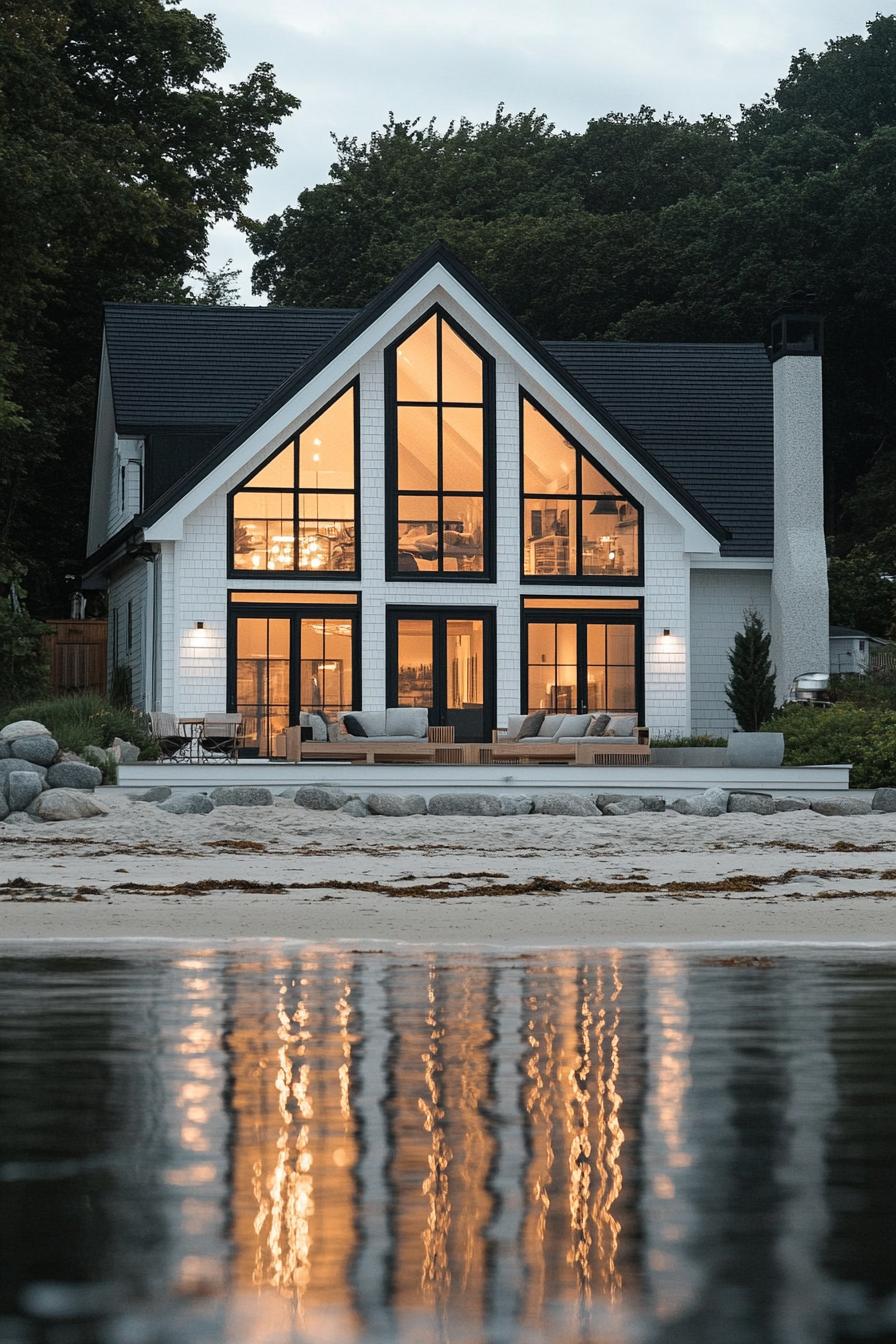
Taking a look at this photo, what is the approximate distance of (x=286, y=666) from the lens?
30875 millimetres

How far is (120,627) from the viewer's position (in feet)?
117

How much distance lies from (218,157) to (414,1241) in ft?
141

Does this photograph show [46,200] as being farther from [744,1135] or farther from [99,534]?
[744,1135]

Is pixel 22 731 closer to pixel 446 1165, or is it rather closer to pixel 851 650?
pixel 851 650

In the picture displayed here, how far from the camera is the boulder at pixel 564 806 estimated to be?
2464 centimetres

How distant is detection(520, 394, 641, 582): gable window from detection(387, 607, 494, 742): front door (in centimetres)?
126

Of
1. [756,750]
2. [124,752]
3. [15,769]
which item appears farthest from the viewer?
[756,750]

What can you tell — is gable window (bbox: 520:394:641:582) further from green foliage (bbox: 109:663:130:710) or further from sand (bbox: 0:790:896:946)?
sand (bbox: 0:790:896:946)

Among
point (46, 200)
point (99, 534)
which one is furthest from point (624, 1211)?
point (99, 534)

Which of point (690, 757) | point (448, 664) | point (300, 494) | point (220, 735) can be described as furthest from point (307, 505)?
point (690, 757)

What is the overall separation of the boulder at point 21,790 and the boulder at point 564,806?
19.0 feet

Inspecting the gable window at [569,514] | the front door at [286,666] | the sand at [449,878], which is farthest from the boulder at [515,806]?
the gable window at [569,514]

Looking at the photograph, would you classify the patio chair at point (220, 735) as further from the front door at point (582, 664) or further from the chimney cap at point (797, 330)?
the chimney cap at point (797, 330)

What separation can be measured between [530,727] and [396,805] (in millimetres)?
5385
